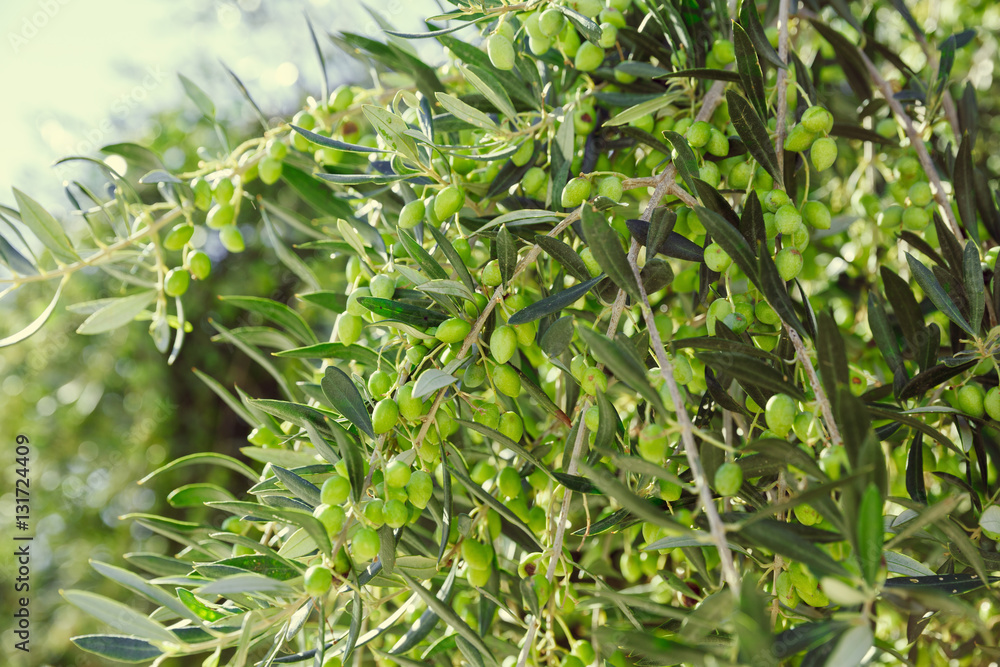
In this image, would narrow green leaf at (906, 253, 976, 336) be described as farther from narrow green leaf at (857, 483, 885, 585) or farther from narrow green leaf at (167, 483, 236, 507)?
narrow green leaf at (167, 483, 236, 507)

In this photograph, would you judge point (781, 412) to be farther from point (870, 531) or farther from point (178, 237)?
point (178, 237)

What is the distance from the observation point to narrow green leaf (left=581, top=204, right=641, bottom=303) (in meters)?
0.52

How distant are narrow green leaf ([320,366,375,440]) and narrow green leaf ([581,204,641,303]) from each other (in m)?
0.26

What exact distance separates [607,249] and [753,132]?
0.26 meters

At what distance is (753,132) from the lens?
0.66 metres

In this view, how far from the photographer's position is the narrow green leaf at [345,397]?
0.61 m

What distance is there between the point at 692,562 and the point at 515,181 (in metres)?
0.51

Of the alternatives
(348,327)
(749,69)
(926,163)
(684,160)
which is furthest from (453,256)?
(926,163)

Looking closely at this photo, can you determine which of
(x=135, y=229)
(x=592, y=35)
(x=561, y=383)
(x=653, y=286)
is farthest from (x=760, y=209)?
(x=135, y=229)

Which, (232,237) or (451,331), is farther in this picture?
(232,237)

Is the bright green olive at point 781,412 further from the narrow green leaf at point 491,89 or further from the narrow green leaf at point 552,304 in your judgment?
the narrow green leaf at point 491,89

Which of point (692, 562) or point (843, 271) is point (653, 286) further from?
point (843, 271)

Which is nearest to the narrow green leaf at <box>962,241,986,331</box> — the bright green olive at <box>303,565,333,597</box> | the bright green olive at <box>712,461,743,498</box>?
the bright green olive at <box>712,461,743,498</box>

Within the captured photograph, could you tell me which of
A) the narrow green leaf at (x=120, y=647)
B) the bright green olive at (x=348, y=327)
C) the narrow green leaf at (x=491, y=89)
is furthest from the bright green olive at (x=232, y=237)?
the narrow green leaf at (x=120, y=647)
